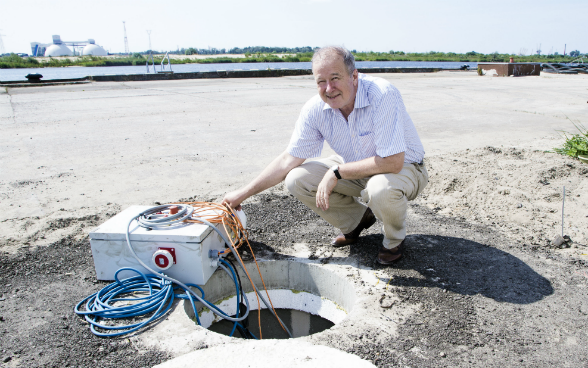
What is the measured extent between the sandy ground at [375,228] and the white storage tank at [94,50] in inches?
3634

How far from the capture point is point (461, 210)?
3771 mm

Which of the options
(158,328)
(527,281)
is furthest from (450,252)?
(158,328)

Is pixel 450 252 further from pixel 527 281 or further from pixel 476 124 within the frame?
pixel 476 124

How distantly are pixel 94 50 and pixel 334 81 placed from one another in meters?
100

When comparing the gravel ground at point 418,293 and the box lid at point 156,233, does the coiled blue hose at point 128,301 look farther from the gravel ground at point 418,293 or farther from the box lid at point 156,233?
the box lid at point 156,233

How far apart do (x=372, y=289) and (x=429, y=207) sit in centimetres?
163

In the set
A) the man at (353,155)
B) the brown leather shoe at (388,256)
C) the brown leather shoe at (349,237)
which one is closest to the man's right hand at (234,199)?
the man at (353,155)

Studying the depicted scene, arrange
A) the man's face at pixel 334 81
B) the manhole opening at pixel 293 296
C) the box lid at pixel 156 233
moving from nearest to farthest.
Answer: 1. the box lid at pixel 156 233
2. the man's face at pixel 334 81
3. the manhole opening at pixel 293 296

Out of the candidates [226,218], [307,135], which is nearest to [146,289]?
[226,218]

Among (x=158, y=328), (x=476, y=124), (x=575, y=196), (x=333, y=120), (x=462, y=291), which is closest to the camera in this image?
(x=158, y=328)

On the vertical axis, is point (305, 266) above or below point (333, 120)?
below

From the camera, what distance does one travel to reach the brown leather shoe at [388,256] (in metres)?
2.81

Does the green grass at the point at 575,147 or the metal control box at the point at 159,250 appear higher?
the green grass at the point at 575,147

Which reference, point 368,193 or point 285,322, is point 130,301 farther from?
point 368,193
